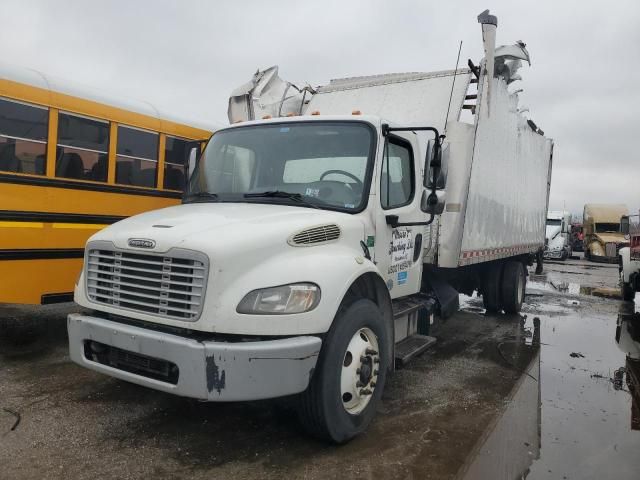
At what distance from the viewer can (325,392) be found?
323 cm

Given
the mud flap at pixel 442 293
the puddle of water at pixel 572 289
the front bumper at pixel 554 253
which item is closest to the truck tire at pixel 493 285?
the mud flap at pixel 442 293

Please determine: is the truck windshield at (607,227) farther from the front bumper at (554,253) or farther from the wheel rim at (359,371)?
the wheel rim at (359,371)

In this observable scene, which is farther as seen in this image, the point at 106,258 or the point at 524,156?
the point at 524,156

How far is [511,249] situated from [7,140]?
6.97 metres

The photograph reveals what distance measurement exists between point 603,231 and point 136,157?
2681cm

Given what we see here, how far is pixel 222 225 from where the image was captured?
10.9 ft

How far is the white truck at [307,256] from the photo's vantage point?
118 inches

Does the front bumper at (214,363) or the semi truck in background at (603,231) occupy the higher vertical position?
the semi truck in background at (603,231)

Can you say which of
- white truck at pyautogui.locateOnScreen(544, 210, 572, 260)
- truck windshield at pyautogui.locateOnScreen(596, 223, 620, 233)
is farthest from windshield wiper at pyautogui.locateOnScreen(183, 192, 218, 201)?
truck windshield at pyautogui.locateOnScreen(596, 223, 620, 233)

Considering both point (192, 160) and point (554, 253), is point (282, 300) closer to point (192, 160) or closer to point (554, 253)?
point (192, 160)

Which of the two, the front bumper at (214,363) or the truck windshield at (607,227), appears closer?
the front bumper at (214,363)

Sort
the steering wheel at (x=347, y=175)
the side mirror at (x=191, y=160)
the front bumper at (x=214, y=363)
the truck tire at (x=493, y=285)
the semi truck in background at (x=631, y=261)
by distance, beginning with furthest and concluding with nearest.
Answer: the semi truck in background at (x=631, y=261)
the truck tire at (x=493, y=285)
the side mirror at (x=191, y=160)
the steering wheel at (x=347, y=175)
the front bumper at (x=214, y=363)

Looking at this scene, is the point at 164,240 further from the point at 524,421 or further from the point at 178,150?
the point at 178,150

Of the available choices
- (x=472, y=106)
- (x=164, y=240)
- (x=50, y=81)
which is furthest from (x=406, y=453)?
(x=50, y=81)
